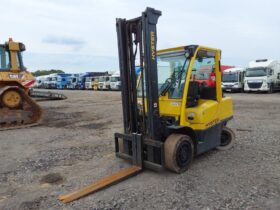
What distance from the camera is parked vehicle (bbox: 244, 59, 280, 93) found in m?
25.2

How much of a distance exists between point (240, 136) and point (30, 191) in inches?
216

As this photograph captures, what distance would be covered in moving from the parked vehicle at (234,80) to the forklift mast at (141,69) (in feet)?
79.5

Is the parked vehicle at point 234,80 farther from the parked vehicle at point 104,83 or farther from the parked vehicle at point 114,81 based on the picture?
the parked vehicle at point 104,83

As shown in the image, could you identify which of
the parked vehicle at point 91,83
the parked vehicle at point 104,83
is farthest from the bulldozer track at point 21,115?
the parked vehicle at point 91,83

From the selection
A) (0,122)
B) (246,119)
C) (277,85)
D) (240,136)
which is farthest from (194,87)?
(277,85)

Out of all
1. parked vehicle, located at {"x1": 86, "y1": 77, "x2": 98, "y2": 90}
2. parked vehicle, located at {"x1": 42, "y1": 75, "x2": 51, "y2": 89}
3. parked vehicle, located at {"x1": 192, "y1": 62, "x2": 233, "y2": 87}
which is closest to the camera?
parked vehicle, located at {"x1": 192, "y1": 62, "x2": 233, "y2": 87}

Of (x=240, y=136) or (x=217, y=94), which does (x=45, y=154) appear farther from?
(x=240, y=136)

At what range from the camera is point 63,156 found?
6266 millimetres

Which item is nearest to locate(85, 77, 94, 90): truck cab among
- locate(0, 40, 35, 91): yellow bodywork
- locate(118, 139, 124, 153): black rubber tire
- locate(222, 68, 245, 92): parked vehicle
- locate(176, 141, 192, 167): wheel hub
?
locate(222, 68, 245, 92): parked vehicle

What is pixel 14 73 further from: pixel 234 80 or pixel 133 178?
pixel 234 80

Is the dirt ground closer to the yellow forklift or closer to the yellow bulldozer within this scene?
the yellow forklift

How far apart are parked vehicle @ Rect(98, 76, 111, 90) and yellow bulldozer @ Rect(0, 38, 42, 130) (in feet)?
91.4

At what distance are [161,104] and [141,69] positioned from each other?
791 millimetres

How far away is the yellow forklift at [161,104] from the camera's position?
480 cm
